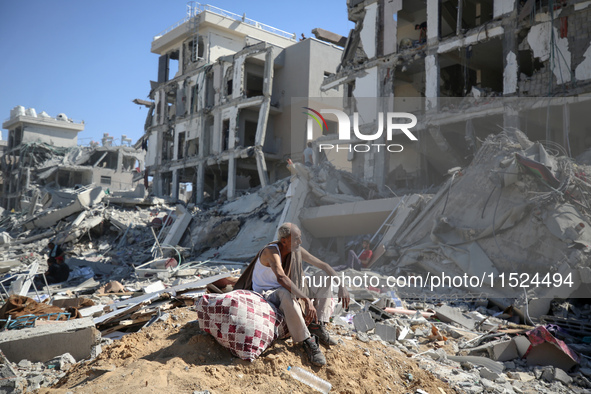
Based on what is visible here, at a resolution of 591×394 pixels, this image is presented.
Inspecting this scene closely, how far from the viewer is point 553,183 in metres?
8.77

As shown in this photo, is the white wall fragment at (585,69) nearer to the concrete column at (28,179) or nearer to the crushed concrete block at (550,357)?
the crushed concrete block at (550,357)

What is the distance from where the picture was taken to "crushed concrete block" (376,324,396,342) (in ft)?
18.0

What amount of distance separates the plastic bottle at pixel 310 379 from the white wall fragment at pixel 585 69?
1469 centimetres

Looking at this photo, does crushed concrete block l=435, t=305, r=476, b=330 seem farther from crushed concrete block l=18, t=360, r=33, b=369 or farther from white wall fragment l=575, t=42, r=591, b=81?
white wall fragment l=575, t=42, r=591, b=81

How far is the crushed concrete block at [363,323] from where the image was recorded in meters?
5.61

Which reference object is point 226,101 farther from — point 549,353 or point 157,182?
point 549,353

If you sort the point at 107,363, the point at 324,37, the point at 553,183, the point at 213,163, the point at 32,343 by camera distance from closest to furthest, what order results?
the point at 107,363 → the point at 32,343 → the point at 553,183 → the point at 324,37 → the point at 213,163

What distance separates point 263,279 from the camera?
4.27m

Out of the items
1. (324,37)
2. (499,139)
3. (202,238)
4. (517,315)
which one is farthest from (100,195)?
(517,315)

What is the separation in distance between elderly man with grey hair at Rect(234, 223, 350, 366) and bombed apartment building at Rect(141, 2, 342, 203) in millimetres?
21313

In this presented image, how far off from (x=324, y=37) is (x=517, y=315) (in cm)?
2075

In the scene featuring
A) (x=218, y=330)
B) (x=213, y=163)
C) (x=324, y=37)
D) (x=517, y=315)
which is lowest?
(x=517, y=315)

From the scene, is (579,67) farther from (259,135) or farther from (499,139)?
(259,135)

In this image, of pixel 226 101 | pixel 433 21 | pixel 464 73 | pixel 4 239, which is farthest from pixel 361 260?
pixel 226 101
